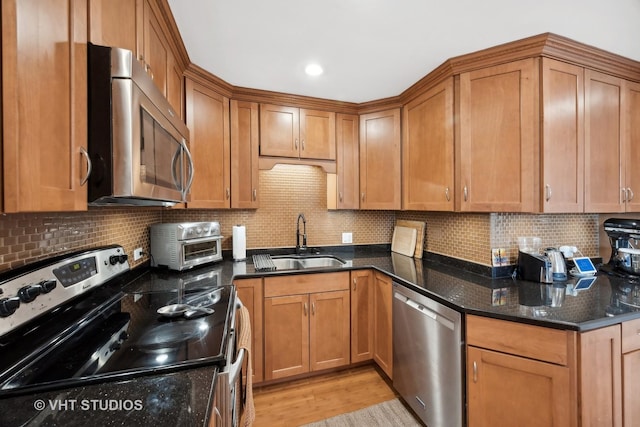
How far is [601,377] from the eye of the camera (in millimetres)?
1161

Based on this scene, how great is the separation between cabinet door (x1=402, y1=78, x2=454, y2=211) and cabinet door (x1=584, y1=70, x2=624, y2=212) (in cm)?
78

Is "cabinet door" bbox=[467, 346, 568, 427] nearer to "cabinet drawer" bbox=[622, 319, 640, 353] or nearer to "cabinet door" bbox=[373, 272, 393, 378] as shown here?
"cabinet drawer" bbox=[622, 319, 640, 353]

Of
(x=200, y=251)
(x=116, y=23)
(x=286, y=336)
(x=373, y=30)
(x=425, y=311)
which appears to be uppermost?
(x=373, y=30)

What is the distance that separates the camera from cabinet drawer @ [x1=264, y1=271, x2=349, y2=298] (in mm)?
2002

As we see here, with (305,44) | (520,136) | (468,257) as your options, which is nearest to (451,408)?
(468,257)

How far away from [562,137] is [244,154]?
218 cm

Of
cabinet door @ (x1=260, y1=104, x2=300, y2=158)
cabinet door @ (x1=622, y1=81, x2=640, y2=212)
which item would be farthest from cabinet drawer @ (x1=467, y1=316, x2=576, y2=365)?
cabinet door @ (x1=260, y1=104, x2=300, y2=158)

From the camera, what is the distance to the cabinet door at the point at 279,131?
2346mm

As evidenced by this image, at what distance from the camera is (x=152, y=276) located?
1815mm

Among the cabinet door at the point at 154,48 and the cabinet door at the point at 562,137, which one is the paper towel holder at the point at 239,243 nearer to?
the cabinet door at the point at 154,48

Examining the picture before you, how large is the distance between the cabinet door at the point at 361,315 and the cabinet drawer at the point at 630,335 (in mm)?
1356

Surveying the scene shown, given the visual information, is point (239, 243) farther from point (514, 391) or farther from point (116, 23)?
point (514, 391)

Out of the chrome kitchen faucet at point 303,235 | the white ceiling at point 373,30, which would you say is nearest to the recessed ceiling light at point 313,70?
the white ceiling at point 373,30
